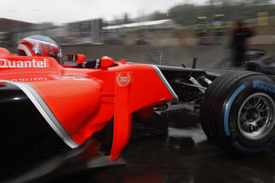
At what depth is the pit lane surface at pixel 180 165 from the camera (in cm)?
173

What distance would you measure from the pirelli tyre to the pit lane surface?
152 mm

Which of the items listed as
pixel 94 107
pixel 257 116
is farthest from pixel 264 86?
pixel 94 107

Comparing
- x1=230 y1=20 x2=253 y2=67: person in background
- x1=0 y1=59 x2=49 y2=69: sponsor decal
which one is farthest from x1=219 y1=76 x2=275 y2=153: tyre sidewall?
x1=230 y1=20 x2=253 y2=67: person in background

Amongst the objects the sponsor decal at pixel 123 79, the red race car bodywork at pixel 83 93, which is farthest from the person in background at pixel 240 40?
the sponsor decal at pixel 123 79

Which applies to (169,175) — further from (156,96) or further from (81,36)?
(81,36)

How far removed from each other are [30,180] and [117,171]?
2.17 feet

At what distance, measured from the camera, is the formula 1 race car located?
1409 mm

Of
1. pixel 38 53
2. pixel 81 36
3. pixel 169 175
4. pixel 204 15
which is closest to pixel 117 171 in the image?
pixel 169 175

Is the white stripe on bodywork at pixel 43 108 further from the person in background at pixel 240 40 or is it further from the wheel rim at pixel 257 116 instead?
the person in background at pixel 240 40

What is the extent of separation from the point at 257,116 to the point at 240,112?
279 millimetres

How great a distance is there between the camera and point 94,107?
174 cm

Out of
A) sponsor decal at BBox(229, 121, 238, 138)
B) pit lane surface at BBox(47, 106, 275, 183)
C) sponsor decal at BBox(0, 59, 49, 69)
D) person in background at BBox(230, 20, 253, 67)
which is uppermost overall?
person in background at BBox(230, 20, 253, 67)

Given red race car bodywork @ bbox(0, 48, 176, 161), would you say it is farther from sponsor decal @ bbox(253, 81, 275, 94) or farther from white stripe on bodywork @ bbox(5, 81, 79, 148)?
sponsor decal @ bbox(253, 81, 275, 94)

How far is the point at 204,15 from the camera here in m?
7.11
